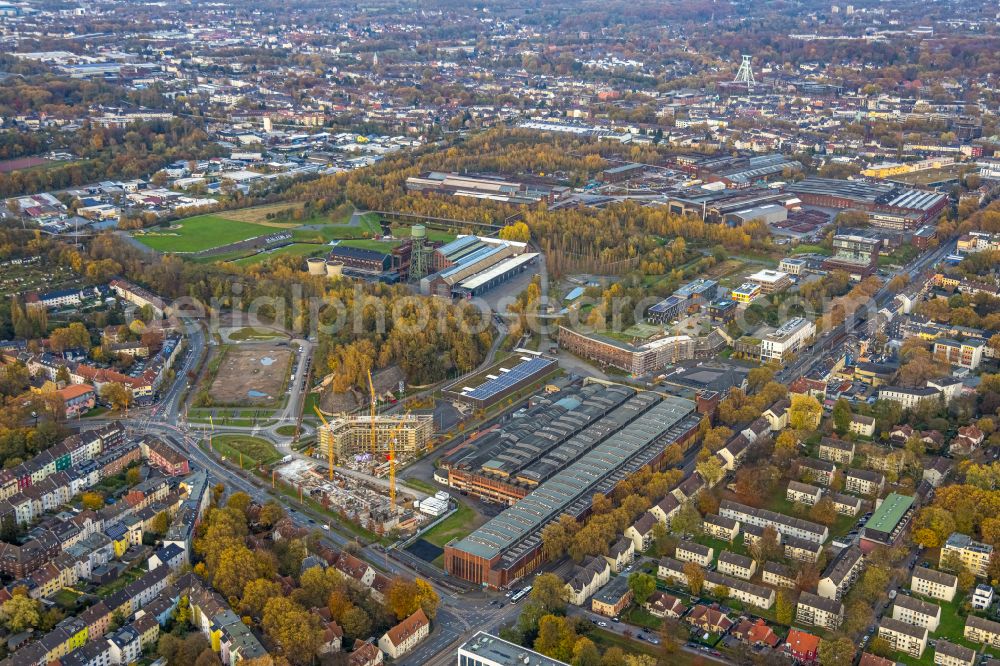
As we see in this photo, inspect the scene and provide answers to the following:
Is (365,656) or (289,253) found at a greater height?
(365,656)

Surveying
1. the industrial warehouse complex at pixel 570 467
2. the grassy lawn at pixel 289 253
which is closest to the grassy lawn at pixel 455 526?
the industrial warehouse complex at pixel 570 467

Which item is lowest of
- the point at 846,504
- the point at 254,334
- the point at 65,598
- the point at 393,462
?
the point at 254,334

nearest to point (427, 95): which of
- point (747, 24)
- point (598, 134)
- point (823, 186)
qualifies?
point (598, 134)

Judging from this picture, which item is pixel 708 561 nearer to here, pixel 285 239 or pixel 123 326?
pixel 123 326

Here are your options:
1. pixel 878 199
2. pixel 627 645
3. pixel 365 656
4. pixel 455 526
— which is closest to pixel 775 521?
pixel 627 645

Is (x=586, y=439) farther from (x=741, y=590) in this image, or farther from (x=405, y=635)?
(x=405, y=635)

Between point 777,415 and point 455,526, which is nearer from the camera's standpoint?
point 455,526

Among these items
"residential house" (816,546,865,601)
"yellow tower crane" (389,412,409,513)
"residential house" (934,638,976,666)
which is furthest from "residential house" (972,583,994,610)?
Result: "yellow tower crane" (389,412,409,513)
